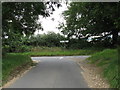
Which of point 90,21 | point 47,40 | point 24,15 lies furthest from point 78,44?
point 24,15

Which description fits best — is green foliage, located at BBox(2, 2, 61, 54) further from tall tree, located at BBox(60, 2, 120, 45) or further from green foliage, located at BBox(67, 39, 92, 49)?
green foliage, located at BBox(67, 39, 92, 49)

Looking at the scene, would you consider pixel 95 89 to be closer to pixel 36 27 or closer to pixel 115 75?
pixel 115 75

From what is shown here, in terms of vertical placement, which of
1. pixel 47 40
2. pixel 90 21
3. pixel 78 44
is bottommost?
pixel 78 44

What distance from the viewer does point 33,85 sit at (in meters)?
8.97

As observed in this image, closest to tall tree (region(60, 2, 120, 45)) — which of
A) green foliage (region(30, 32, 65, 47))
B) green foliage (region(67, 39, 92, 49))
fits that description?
green foliage (region(67, 39, 92, 49))

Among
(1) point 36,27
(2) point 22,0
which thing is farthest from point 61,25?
(2) point 22,0

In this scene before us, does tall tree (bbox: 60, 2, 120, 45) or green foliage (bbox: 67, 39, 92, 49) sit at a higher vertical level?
tall tree (bbox: 60, 2, 120, 45)

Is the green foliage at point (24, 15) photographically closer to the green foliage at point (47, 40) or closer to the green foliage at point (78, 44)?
the green foliage at point (78, 44)

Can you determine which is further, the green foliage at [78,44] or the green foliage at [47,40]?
the green foliage at [47,40]

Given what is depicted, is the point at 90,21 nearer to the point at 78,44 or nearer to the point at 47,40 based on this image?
the point at 78,44

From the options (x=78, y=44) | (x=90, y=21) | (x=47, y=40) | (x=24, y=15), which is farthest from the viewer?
(x=47, y=40)

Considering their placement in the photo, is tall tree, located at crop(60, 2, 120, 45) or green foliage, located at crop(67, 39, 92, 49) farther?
green foliage, located at crop(67, 39, 92, 49)

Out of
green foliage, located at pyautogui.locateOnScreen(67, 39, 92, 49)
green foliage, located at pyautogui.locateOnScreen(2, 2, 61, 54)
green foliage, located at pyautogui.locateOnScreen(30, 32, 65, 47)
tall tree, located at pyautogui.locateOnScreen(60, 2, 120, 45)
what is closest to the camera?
tall tree, located at pyautogui.locateOnScreen(60, 2, 120, 45)

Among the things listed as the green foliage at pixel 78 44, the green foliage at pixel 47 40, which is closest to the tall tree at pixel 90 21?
the green foliage at pixel 78 44
